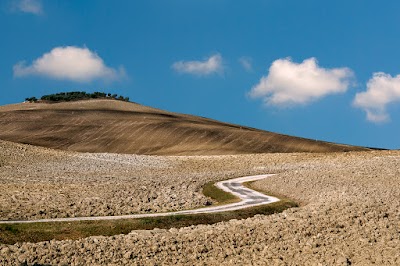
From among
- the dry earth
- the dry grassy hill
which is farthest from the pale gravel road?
the dry grassy hill

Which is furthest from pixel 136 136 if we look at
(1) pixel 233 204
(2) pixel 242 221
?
(2) pixel 242 221

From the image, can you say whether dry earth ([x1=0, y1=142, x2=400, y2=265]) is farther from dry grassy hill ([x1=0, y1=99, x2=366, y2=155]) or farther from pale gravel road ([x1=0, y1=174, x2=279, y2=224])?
dry grassy hill ([x1=0, y1=99, x2=366, y2=155])

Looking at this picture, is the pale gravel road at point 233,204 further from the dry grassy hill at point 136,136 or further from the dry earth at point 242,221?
the dry grassy hill at point 136,136

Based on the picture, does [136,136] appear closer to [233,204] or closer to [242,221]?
[233,204]

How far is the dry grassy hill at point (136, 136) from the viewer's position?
135875 millimetres

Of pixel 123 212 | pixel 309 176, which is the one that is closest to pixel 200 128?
pixel 309 176

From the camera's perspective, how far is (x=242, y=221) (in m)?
43.4

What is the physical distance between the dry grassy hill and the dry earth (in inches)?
1930

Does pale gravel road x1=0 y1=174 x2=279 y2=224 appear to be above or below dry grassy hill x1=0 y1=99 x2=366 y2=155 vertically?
below

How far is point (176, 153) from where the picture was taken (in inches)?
5037

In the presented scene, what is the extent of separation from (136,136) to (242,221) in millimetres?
107531

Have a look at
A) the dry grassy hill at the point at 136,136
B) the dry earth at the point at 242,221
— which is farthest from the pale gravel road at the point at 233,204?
the dry grassy hill at the point at 136,136

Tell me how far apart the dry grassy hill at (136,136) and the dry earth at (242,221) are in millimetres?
49019

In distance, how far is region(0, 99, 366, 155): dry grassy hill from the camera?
135875mm
